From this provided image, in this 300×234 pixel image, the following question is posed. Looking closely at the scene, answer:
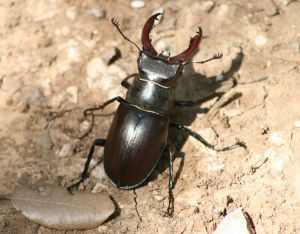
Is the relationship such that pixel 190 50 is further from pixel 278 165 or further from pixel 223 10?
pixel 278 165

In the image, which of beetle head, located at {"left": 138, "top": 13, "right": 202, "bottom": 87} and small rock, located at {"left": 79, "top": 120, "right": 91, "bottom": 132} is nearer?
beetle head, located at {"left": 138, "top": 13, "right": 202, "bottom": 87}

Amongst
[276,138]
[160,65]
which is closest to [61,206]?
[160,65]

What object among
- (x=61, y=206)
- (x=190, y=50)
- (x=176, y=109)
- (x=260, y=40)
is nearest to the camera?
(x=61, y=206)

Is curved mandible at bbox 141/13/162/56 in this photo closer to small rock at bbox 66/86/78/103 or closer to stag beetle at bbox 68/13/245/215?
stag beetle at bbox 68/13/245/215

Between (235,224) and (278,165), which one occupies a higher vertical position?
(278,165)

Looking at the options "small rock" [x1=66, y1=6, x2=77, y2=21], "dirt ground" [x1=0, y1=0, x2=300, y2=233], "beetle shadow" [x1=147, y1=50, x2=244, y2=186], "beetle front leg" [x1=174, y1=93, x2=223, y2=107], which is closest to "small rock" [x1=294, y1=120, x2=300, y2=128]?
"dirt ground" [x1=0, y1=0, x2=300, y2=233]

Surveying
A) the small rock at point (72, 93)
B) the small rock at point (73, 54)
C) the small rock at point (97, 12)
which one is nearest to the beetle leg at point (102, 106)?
the small rock at point (72, 93)

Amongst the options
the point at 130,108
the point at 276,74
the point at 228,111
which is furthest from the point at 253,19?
the point at 130,108
